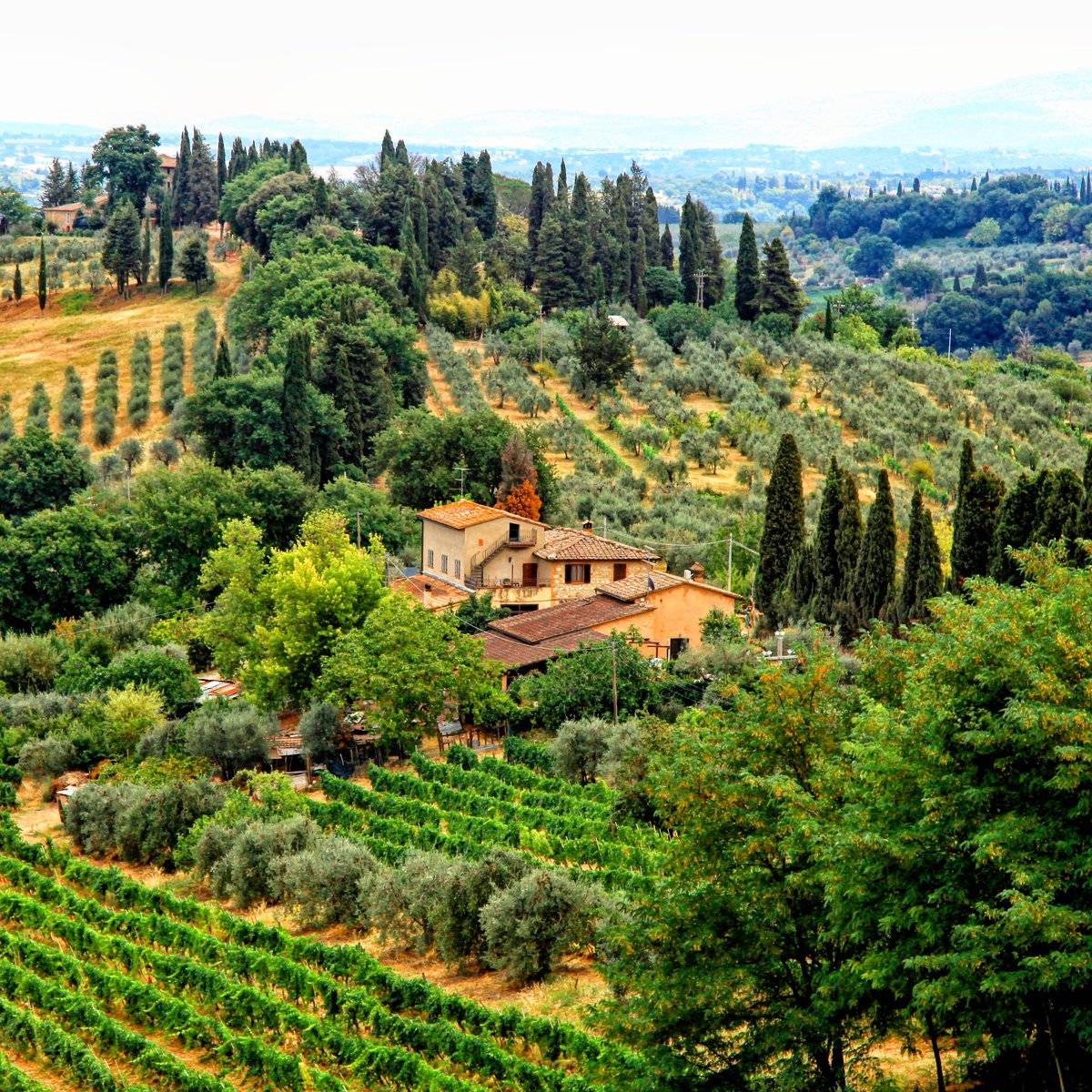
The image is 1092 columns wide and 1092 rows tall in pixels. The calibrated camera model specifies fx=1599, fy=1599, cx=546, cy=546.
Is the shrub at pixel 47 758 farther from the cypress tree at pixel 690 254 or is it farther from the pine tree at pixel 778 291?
the cypress tree at pixel 690 254

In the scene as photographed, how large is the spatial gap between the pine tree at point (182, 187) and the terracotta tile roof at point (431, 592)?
285ft

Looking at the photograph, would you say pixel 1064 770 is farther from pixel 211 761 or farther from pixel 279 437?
pixel 279 437

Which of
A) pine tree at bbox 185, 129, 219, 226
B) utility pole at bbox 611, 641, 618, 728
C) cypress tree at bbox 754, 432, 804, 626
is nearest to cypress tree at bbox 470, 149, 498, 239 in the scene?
pine tree at bbox 185, 129, 219, 226

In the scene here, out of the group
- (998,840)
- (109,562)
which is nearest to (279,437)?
(109,562)

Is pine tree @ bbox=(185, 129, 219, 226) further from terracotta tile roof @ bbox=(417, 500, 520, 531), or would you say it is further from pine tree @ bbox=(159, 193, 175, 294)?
terracotta tile roof @ bbox=(417, 500, 520, 531)

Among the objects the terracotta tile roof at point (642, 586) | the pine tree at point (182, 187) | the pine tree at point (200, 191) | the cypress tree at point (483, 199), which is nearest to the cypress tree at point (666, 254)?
the cypress tree at point (483, 199)

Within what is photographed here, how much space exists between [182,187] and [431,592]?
89.9 m

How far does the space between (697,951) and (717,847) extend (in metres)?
1.32

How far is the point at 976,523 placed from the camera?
44.2 meters

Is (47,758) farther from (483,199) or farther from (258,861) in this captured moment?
(483,199)

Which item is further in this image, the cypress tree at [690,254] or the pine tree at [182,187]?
the pine tree at [182,187]

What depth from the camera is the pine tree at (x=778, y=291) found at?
98.2 m

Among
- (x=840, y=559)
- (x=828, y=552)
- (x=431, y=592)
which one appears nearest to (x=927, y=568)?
(x=840, y=559)

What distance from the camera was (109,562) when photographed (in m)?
59.2
